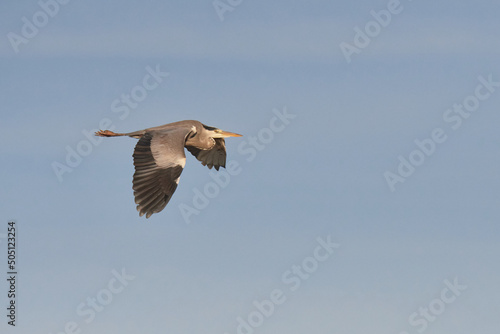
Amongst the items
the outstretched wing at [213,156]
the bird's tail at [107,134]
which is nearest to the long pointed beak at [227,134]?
the outstretched wing at [213,156]

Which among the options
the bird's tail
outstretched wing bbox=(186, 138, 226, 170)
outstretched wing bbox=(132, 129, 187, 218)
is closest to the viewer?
outstretched wing bbox=(132, 129, 187, 218)

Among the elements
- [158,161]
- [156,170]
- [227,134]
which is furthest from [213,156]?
[156,170]

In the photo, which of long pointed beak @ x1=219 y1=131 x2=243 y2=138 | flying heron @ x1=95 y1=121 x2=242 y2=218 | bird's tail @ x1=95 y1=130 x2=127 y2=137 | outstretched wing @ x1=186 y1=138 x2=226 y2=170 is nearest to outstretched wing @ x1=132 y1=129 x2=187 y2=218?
flying heron @ x1=95 y1=121 x2=242 y2=218

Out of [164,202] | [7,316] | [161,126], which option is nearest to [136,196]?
[164,202]

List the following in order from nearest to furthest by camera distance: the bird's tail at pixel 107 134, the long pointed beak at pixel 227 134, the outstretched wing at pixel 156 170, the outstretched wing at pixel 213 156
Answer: the outstretched wing at pixel 156 170
the bird's tail at pixel 107 134
the long pointed beak at pixel 227 134
the outstretched wing at pixel 213 156

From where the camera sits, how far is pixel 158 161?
2594 centimetres

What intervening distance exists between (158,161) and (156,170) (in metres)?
0.34

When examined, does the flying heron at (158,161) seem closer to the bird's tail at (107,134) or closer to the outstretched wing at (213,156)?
the bird's tail at (107,134)

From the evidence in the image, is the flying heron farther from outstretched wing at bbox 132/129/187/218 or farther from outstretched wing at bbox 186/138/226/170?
outstretched wing at bbox 186/138/226/170

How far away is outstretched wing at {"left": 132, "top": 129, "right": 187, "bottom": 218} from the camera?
987 inches

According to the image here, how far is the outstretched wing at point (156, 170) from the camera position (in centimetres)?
2506

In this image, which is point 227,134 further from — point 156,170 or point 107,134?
point 156,170

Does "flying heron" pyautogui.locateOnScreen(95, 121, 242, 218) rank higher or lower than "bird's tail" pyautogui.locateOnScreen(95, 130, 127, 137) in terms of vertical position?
lower

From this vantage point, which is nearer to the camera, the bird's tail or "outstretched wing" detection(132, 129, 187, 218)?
"outstretched wing" detection(132, 129, 187, 218)
